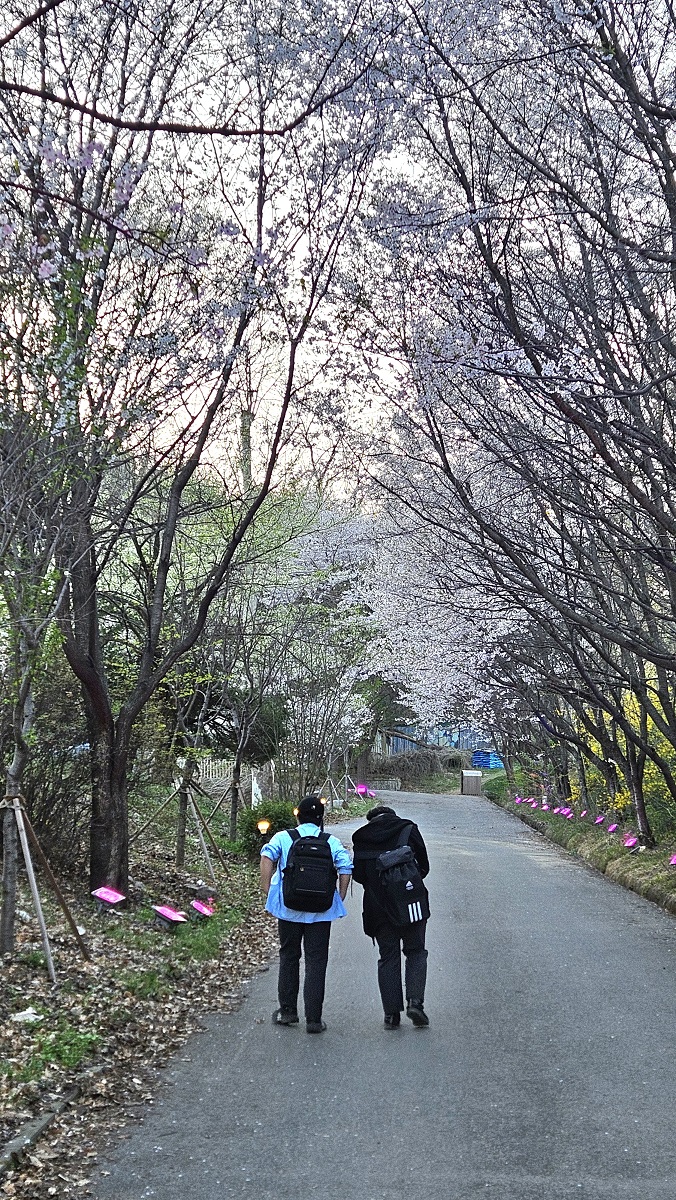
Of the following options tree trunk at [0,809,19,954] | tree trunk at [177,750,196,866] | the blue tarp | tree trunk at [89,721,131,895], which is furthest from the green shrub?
the blue tarp

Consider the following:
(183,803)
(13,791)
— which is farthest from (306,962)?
(183,803)

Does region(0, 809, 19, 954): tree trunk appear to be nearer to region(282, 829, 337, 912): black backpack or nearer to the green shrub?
region(282, 829, 337, 912): black backpack

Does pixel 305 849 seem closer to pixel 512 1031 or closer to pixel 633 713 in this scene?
pixel 512 1031

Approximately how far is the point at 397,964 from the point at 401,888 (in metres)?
0.55

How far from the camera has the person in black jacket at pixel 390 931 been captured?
7.87 meters

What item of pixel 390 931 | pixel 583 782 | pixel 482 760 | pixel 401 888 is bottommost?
pixel 390 931

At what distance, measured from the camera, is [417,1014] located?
7.79 meters

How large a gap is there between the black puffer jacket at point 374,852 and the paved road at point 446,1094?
784mm

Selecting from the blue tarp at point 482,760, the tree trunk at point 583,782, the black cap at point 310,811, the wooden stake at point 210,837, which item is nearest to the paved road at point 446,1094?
the black cap at point 310,811

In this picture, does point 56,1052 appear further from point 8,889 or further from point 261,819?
point 261,819

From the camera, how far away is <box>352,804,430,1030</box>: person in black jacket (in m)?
7.87

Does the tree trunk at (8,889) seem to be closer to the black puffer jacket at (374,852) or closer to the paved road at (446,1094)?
the paved road at (446,1094)

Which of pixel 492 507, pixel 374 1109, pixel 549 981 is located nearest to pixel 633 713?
pixel 492 507

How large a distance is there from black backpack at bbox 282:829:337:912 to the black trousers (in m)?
0.15
